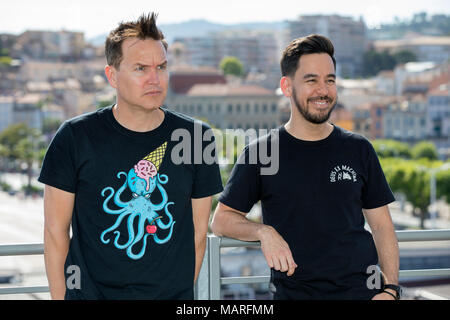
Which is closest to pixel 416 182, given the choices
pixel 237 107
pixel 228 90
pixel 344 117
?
pixel 344 117

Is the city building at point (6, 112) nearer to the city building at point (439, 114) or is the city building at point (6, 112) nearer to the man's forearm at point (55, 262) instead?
the city building at point (439, 114)

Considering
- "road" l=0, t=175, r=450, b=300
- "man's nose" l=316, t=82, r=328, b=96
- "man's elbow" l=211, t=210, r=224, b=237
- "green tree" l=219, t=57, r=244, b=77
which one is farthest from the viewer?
"green tree" l=219, t=57, r=244, b=77

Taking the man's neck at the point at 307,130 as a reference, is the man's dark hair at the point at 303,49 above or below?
above

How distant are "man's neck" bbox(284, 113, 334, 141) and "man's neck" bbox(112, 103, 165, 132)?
561 millimetres

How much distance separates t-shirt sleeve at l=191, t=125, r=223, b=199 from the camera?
2828 millimetres

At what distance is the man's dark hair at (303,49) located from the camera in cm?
304

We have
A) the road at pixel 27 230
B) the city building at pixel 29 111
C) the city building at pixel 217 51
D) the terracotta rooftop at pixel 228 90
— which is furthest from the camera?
the city building at pixel 217 51

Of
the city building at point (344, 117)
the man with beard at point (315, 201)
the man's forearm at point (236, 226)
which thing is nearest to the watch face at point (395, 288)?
the man with beard at point (315, 201)

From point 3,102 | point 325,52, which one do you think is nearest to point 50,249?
point 325,52

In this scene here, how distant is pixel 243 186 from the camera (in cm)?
303

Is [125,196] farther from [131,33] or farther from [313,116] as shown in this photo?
[313,116]

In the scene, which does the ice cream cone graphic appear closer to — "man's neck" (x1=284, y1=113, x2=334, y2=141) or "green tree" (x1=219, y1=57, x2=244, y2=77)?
"man's neck" (x1=284, y1=113, x2=334, y2=141)

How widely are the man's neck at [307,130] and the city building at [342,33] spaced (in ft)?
526

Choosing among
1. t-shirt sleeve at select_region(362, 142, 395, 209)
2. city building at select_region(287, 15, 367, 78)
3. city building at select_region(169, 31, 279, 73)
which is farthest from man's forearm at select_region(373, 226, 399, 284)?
city building at select_region(287, 15, 367, 78)
